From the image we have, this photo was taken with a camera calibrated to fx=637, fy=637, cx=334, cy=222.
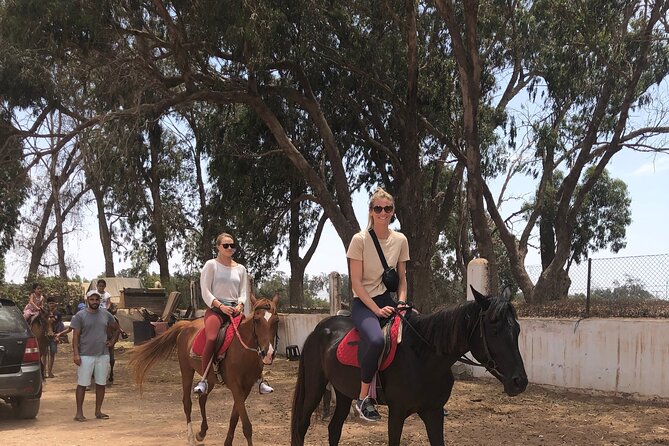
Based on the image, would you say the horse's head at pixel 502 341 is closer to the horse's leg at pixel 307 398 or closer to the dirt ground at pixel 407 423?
the horse's leg at pixel 307 398

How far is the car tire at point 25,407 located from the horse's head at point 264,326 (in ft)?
14.3

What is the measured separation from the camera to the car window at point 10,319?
8938mm

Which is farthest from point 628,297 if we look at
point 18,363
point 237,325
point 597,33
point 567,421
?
point 18,363

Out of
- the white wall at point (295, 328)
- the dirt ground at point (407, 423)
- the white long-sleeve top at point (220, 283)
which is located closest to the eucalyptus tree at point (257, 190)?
the white wall at point (295, 328)

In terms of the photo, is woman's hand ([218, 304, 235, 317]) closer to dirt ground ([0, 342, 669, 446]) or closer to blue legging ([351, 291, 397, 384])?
dirt ground ([0, 342, 669, 446])

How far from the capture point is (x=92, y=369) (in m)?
9.15

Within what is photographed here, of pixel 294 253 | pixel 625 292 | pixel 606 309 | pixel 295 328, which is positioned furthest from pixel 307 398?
pixel 294 253

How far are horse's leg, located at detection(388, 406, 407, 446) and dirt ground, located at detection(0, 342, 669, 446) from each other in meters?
2.21

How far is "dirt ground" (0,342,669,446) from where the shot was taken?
7934 millimetres

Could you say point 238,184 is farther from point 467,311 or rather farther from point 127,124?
point 467,311

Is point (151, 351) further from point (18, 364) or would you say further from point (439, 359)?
point (439, 359)

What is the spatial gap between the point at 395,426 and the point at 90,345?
5788 millimetres

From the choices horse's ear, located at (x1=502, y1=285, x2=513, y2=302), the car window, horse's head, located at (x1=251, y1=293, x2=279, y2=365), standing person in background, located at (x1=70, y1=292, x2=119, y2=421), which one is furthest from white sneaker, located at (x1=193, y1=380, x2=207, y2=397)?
horse's ear, located at (x1=502, y1=285, x2=513, y2=302)

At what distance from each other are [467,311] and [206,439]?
467cm
